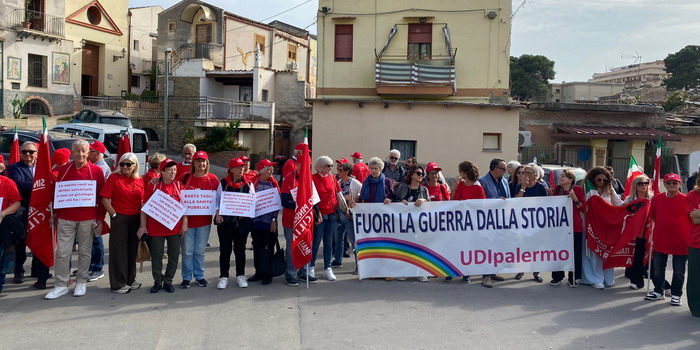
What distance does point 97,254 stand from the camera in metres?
7.83

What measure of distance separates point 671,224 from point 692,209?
39 cm

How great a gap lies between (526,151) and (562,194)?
17.4 m

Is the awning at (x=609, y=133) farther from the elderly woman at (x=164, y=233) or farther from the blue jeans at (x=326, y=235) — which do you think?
the elderly woman at (x=164, y=233)

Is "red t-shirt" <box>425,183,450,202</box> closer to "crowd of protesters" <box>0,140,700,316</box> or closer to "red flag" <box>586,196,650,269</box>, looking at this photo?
"crowd of protesters" <box>0,140,700,316</box>

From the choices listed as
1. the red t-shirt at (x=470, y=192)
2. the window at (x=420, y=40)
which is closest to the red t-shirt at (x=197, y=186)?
the red t-shirt at (x=470, y=192)

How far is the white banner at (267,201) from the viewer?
757 centimetres

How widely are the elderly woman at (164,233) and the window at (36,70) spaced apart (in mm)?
30213

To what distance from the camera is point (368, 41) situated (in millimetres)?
24406

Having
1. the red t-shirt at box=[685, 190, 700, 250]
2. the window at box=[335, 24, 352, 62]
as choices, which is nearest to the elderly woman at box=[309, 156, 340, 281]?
the red t-shirt at box=[685, 190, 700, 250]

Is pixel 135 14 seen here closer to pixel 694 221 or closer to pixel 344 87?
pixel 344 87

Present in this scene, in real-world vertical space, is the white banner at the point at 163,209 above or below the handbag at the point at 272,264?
above

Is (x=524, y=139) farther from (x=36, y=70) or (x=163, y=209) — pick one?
(x=36, y=70)

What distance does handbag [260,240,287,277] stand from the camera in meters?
7.59

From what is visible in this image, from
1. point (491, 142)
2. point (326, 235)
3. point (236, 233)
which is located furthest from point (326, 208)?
point (491, 142)
